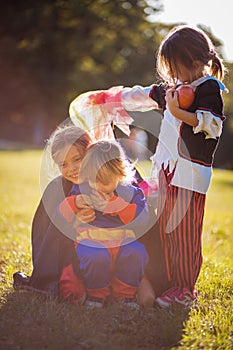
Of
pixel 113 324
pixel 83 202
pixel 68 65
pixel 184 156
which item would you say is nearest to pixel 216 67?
pixel 184 156

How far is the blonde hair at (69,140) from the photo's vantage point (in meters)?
3.35

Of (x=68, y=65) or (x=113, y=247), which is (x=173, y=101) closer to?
(x=113, y=247)

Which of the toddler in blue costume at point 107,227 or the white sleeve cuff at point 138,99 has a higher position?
the white sleeve cuff at point 138,99

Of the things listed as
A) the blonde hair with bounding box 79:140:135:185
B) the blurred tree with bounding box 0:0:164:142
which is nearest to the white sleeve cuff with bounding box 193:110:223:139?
the blonde hair with bounding box 79:140:135:185

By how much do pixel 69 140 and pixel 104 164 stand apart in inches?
12.3

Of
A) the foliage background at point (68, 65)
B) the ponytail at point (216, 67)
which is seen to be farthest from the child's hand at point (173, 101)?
the foliage background at point (68, 65)

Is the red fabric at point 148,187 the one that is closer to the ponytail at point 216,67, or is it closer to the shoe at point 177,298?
the shoe at point 177,298

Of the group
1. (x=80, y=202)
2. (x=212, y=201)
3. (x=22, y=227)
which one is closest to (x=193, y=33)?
(x=80, y=202)

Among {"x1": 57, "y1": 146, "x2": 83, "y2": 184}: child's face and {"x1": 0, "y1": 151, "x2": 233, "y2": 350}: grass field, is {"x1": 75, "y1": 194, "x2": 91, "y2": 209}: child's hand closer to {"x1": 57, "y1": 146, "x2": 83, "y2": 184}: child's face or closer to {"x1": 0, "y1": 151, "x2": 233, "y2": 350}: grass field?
{"x1": 57, "y1": 146, "x2": 83, "y2": 184}: child's face

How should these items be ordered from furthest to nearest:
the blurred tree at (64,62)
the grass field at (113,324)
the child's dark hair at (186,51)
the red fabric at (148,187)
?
the blurred tree at (64,62) < the red fabric at (148,187) < the child's dark hair at (186,51) < the grass field at (113,324)

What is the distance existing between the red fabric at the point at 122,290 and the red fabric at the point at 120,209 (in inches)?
14.4

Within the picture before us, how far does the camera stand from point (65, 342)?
2654mm

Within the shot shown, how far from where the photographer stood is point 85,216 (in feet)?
10.7

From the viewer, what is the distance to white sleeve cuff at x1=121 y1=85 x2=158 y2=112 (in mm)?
3766
